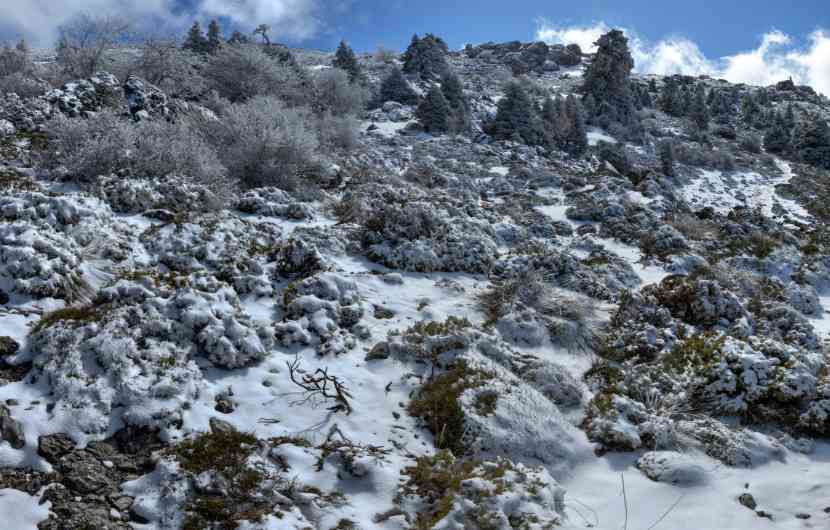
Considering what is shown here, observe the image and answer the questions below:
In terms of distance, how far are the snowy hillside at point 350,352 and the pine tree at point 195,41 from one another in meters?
29.9

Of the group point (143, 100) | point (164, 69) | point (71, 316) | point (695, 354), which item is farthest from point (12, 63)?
point (695, 354)

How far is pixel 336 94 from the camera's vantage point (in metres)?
24.7

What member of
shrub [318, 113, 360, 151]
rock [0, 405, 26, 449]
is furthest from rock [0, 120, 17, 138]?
rock [0, 405, 26, 449]

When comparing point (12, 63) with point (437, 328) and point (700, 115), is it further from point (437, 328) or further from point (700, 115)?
point (700, 115)

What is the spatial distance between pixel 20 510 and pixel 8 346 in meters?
2.07

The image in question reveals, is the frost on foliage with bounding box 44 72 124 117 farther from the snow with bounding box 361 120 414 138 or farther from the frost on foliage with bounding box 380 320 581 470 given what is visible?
the snow with bounding box 361 120 414 138

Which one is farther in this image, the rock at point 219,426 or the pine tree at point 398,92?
the pine tree at point 398,92

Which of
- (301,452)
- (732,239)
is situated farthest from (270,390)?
(732,239)

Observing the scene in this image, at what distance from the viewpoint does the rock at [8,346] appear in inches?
184

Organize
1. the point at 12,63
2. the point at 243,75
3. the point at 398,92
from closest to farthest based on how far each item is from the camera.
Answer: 1. the point at 12,63
2. the point at 243,75
3. the point at 398,92

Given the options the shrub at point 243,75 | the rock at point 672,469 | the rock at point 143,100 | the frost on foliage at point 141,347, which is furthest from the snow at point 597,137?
the frost on foliage at point 141,347

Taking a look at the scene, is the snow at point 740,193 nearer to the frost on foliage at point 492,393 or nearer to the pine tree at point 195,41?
the frost on foliage at point 492,393

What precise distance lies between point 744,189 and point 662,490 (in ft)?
88.2

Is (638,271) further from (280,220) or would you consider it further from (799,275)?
(280,220)
